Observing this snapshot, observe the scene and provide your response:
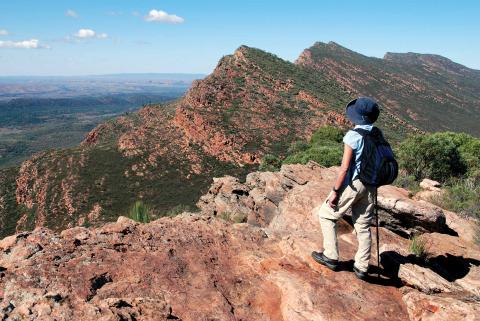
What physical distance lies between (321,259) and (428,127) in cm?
8899

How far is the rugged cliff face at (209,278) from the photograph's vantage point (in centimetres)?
469

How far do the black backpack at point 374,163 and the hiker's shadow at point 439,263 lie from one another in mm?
1753

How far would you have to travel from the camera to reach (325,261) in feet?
19.2

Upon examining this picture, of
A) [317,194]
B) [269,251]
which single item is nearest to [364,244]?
[269,251]

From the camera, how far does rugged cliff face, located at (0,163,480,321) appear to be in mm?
4688

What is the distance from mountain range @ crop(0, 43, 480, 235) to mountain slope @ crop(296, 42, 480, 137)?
24.7m

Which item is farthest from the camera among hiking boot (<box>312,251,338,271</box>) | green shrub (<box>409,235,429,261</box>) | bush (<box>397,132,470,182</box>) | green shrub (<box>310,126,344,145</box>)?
green shrub (<box>310,126,344,145</box>)

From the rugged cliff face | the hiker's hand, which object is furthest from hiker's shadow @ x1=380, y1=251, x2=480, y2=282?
the hiker's hand

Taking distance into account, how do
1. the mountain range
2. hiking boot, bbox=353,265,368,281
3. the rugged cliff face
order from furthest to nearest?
the mountain range
hiking boot, bbox=353,265,368,281
the rugged cliff face

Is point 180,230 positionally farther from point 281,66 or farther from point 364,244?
point 281,66

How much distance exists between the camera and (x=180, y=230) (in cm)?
695

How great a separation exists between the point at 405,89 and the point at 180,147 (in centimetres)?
8220

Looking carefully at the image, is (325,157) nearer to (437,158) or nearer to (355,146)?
(437,158)

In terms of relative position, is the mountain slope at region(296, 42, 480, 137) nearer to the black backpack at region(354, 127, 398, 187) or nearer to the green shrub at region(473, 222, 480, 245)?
the green shrub at region(473, 222, 480, 245)
